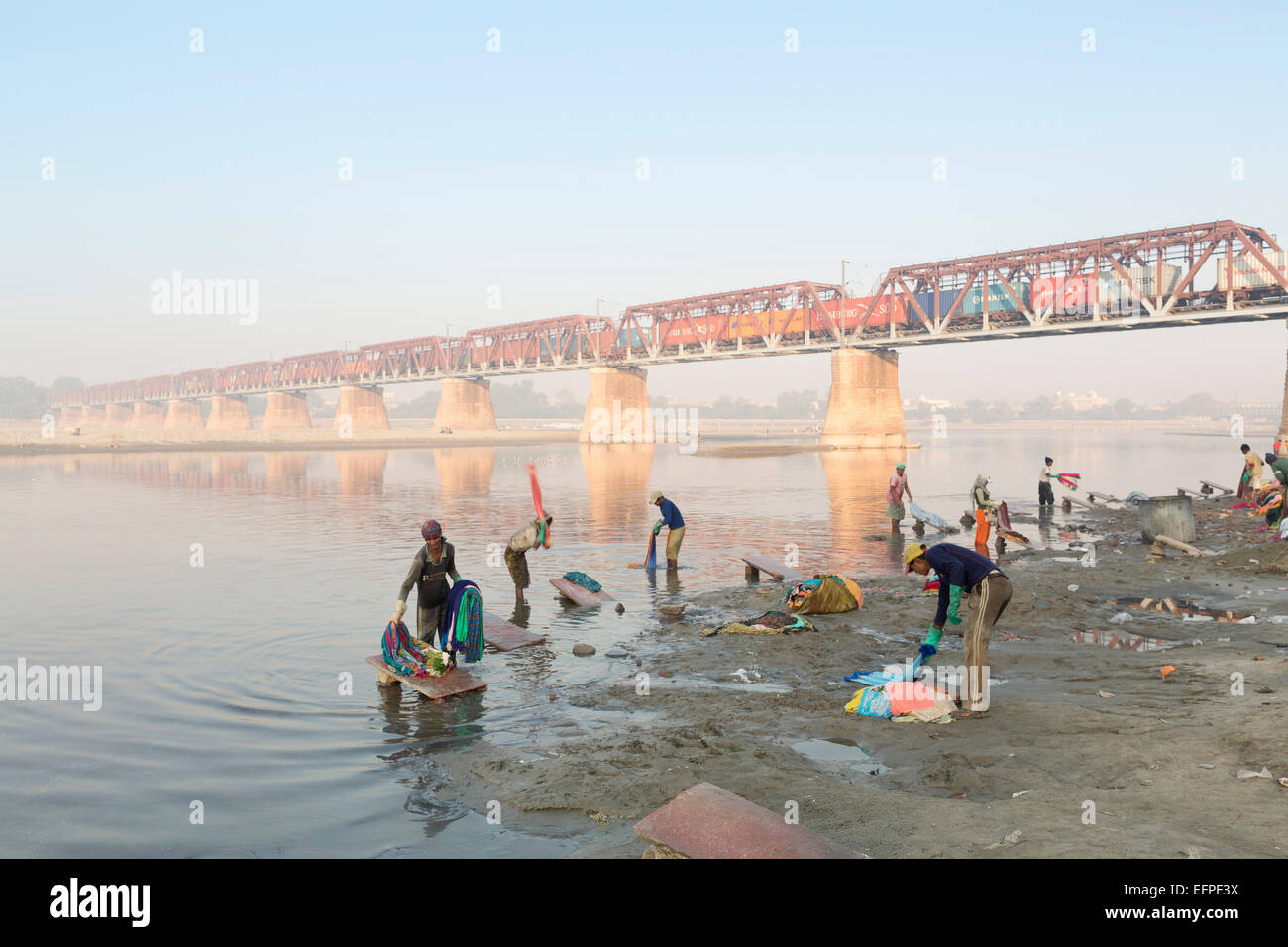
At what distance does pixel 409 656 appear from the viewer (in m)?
8.74

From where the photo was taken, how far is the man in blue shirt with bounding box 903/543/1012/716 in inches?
295

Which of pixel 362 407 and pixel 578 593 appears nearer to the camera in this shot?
pixel 578 593

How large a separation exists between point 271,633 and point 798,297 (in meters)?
79.6

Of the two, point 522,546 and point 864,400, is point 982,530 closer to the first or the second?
point 522,546

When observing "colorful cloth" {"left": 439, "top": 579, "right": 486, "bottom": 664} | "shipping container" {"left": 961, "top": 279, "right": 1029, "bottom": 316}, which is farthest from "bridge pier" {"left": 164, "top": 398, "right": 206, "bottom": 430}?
"colorful cloth" {"left": 439, "top": 579, "right": 486, "bottom": 664}

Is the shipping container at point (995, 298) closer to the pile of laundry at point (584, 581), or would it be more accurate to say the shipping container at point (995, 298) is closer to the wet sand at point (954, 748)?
the pile of laundry at point (584, 581)

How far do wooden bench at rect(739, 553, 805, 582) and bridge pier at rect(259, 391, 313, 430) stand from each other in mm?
149768

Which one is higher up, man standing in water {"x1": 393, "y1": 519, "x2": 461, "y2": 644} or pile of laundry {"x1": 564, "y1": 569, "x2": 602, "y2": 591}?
man standing in water {"x1": 393, "y1": 519, "x2": 461, "y2": 644}

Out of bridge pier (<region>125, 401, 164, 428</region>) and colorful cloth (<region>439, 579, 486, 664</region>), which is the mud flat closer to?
colorful cloth (<region>439, 579, 486, 664</region>)

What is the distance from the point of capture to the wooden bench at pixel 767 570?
569 inches

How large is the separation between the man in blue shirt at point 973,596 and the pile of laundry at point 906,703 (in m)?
0.19

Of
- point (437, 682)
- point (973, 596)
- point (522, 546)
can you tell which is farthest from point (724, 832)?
point (522, 546)

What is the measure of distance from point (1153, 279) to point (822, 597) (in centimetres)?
6022

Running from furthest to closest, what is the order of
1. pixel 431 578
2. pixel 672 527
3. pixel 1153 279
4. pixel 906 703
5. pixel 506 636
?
pixel 1153 279
pixel 672 527
pixel 506 636
pixel 431 578
pixel 906 703
